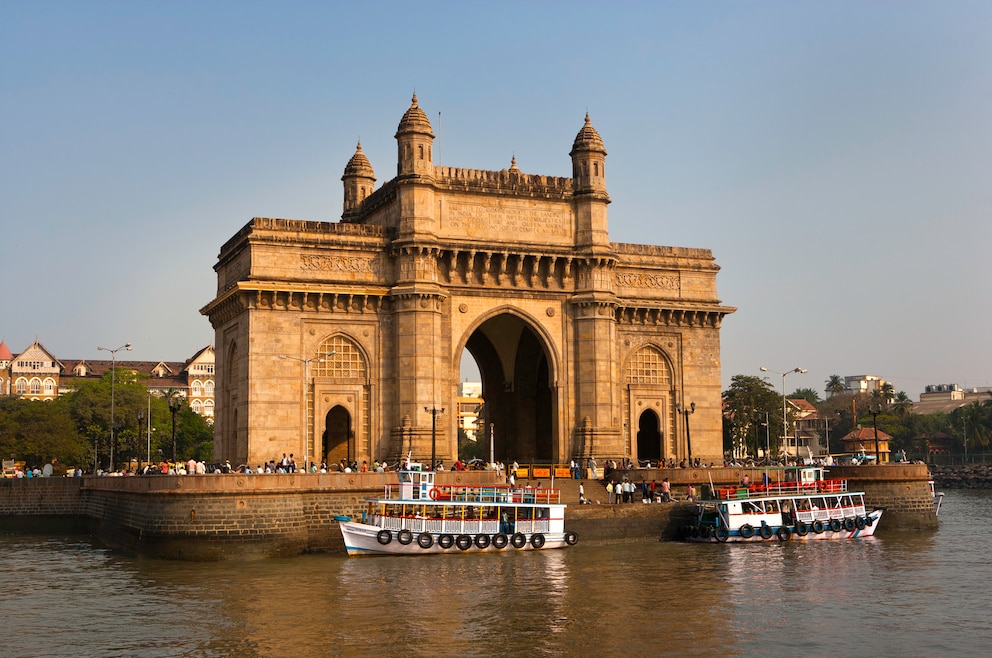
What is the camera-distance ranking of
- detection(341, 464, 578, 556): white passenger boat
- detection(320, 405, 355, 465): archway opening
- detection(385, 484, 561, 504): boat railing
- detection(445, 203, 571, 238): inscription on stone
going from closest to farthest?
1. detection(341, 464, 578, 556): white passenger boat
2. detection(385, 484, 561, 504): boat railing
3. detection(445, 203, 571, 238): inscription on stone
4. detection(320, 405, 355, 465): archway opening

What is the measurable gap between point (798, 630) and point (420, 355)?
26090mm

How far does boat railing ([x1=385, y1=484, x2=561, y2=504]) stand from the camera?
42219 mm

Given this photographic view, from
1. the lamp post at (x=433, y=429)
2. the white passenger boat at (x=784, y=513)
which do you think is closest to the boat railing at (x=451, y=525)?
the lamp post at (x=433, y=429)

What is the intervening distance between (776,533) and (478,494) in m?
12.6

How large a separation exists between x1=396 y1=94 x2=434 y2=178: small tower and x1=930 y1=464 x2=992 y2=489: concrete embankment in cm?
7740

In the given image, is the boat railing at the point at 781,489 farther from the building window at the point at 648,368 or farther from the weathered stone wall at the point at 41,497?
the weathered stone wall at the point at 41,497

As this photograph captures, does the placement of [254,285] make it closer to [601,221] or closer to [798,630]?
[601,221]

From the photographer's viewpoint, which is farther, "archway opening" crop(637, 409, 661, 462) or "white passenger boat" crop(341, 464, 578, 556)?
"archway opening" crop(637, 409, 661, 462)

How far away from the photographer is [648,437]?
2336 inches

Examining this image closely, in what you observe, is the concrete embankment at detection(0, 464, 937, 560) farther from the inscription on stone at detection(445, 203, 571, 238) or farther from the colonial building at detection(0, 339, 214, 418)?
the colonial building at detection(0, 339, 214, 418)

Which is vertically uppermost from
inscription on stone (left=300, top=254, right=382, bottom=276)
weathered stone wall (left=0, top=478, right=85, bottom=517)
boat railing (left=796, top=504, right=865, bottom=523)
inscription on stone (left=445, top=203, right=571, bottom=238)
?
inscription on stone (left=445, top=203, right=571, bottom=238)

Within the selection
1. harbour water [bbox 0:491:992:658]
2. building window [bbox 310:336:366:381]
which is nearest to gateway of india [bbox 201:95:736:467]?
building window [bbox 310:336:366:381]

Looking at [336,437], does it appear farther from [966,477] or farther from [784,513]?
[966,477]

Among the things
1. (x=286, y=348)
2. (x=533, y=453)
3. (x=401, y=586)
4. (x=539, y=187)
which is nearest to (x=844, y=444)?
(x=533, y=453)
